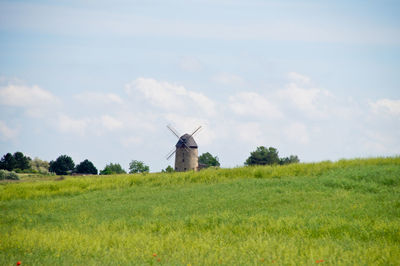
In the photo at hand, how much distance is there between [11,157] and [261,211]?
83.6m

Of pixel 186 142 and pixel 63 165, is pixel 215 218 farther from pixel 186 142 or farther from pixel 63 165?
pixel 63 165

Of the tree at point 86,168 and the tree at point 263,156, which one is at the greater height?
the tree at point 263,156

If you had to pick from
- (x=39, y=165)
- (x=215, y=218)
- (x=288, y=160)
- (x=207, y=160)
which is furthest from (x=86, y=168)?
(x=215, y=218)

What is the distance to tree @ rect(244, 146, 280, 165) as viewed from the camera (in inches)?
3526

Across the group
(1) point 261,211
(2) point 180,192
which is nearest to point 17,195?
(2) point 180,192

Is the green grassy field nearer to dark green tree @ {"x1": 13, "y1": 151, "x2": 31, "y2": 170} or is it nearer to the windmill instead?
the windmill

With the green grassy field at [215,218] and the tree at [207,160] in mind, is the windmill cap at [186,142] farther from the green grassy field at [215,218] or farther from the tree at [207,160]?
the tree at [207,160]

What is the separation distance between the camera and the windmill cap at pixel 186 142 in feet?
211

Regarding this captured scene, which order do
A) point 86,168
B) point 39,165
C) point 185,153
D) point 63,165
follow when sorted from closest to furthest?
point 185,153 → point 86,168 → point 63,165 → point 39,165

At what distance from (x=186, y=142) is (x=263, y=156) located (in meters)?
30.2

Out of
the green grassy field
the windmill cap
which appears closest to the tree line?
the windmill cap

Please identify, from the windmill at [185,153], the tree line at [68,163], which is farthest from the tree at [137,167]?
the windmill at [185,153]

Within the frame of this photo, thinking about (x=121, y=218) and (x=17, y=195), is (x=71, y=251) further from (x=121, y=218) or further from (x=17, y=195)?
(x=17, y=195)

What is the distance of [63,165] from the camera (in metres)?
90.2
